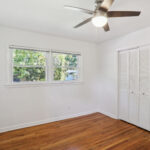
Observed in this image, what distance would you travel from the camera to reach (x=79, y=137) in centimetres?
244

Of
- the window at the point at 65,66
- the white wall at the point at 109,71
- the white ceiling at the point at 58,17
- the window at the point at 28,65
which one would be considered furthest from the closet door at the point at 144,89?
the window at the point at 28,65

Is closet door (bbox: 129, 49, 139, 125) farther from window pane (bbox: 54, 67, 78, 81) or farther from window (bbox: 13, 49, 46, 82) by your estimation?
window (bbox: 13, 49, 46, 82)

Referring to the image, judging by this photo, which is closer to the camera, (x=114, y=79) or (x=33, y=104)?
(x=33, y=104)

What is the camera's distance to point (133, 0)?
5.49 feet

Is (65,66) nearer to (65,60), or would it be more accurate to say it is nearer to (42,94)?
(65,60)

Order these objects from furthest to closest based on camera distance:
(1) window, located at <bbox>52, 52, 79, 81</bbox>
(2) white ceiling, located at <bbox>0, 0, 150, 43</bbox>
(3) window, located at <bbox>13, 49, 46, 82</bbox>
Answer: (1) window, located at <bbox>52, 52, 79, 81</bbox>, (3) window, located at <bbox>13, 49, 46, 82</bbox>, (2) white ceiling, located at <bbox>0, 0, 150, 43</bbox>

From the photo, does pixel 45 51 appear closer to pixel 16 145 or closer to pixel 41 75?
pixel 41 75

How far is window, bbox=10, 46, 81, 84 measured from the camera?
2852 millimetres

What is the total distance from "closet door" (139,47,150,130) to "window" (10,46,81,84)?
5.87 feet

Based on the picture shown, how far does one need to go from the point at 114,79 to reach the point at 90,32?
1.55 meters

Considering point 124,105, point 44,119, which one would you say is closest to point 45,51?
point 44,119

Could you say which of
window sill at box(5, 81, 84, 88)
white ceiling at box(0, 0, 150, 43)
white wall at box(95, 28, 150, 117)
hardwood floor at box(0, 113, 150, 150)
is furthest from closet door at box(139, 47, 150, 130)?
window sill at box(5, 81, 84, 88)

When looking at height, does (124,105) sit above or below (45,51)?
below

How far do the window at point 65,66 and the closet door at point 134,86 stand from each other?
160 cm
